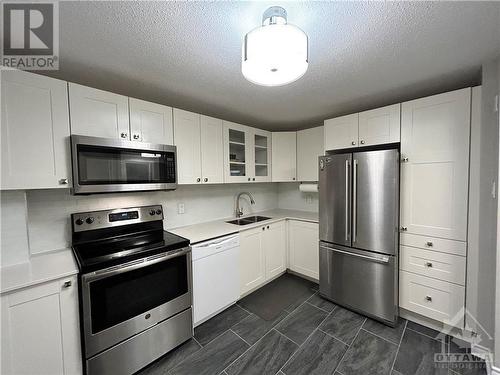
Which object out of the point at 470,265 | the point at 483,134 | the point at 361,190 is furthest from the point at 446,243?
the point at 483,134

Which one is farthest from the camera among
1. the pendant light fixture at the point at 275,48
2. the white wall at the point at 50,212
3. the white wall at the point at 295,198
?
the white wall at the point at 295,198

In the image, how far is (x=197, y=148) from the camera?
229 centimetres

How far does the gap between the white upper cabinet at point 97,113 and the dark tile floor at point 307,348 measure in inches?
74.9

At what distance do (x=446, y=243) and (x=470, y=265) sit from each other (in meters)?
0.21

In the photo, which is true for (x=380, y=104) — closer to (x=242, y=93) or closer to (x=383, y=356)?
(x=242, y=93)

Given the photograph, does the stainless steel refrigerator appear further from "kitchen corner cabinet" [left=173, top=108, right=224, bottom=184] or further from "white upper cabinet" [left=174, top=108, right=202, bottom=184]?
"white upper cabinet" [left=174, top=108, right=202, bottom=184]

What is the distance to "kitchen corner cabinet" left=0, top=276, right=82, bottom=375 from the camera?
1.16m

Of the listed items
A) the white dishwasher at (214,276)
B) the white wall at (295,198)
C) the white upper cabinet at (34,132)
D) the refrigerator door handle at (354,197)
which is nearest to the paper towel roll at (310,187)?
the white wall at (295,198)

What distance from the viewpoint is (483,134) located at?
162cm

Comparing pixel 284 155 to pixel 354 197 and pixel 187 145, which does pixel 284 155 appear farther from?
pixel 187 145

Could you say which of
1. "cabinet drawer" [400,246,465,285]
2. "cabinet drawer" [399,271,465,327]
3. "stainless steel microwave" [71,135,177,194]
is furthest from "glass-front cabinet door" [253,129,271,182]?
"cabinet drawer" [399,271,465,327]

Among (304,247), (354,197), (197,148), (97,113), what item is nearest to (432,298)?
(354,197)

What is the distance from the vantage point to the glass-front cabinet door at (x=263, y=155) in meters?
3.10

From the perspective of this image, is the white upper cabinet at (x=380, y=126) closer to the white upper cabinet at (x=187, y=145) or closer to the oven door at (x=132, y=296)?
the white upper cabinet at (x=187, y=145)
